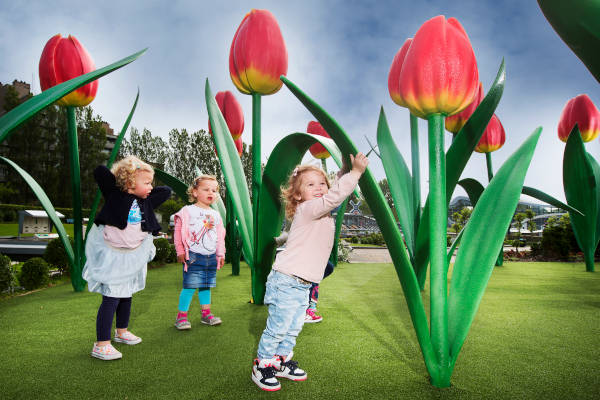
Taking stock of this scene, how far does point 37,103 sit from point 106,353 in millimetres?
1349

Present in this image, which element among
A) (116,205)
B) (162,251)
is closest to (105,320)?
(116,205)

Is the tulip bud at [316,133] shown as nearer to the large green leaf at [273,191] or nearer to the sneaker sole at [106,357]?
the large green leaf at [273,191]

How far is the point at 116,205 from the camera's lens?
7.11 feet

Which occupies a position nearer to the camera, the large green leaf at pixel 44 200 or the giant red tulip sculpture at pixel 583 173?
the large green leaf at pixel 44 200

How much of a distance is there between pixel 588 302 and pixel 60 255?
5943 millimetres

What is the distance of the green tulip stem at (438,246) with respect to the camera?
4.73ft

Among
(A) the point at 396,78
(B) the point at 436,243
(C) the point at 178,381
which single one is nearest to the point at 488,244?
(B) the point at 436,243

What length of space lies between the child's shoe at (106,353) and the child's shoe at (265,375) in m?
0.82

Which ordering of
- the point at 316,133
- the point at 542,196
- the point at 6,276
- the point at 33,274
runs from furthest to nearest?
the point at 316,133 < the point at 33,274 < the point at 6,276 < the point at 542,196

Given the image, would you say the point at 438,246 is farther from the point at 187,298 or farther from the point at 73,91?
the point at 73,91

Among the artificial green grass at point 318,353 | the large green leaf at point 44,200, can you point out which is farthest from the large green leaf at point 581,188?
the large green leaf at point 44,200

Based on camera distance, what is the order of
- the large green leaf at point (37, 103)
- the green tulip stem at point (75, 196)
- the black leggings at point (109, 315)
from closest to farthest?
the large green leaf at point (37, 103), the black leggings at point (109, 315), the green tulip stem at point (75, 196)

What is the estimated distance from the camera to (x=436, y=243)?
1.46 m

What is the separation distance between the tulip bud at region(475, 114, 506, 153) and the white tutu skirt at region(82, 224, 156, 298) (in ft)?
13.6
